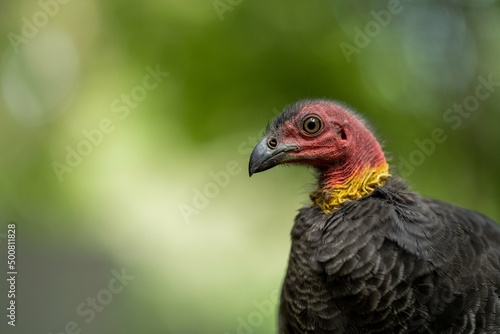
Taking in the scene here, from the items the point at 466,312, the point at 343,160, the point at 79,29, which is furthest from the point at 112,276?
the point at 466,312

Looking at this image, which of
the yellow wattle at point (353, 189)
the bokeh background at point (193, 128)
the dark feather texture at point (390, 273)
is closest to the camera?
the dark feather texture at point (390, 273)

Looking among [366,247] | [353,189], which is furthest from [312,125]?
[366,247]

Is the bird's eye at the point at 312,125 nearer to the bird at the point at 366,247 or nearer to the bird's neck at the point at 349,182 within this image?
the bird at the point at 366,247

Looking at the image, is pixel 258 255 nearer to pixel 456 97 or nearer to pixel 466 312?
pixel 456 97

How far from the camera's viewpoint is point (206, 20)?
165 inches

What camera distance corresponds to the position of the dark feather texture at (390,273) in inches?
84.7

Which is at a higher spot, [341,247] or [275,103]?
[275,103]

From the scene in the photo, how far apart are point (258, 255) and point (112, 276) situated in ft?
4.97

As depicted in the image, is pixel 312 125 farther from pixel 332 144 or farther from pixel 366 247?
pixel 366 247

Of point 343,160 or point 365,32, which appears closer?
point 343,160

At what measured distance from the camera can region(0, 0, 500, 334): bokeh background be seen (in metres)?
4.14

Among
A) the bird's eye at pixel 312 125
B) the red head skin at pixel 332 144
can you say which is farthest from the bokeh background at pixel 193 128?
the bird's eye at pixel 312 125

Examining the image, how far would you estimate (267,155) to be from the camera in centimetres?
253

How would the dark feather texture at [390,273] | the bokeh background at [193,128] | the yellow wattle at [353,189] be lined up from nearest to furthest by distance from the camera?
the dark feather texture at [390,273]
the yellow wattle at [353,189]
the bokeh background at [193,128]
